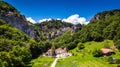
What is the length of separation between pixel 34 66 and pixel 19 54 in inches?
401

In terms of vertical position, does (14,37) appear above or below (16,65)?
above

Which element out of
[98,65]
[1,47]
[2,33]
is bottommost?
[98,65]

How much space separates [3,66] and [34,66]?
43781 mm

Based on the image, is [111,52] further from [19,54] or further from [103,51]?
[19,54]

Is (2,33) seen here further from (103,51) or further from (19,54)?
(103,51)

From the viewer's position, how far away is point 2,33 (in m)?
190

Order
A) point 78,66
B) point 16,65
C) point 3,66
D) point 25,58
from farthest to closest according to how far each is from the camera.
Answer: point 25,58
point 78,66
point 16,65
point 3,66

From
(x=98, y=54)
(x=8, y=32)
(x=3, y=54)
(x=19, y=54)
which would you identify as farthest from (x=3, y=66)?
(x=8, y=32)

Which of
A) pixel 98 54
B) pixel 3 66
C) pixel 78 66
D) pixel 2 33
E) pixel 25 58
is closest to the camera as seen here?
pixel 3 66

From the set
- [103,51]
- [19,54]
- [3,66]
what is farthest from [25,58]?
[103,51]

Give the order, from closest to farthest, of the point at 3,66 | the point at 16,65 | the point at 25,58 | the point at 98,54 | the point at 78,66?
the point at 3,66 → the point at 16,65 → the point at 78,66 → the point at 25,58 → the point at 98,54

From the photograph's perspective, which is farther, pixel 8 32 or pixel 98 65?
pixel 8 32

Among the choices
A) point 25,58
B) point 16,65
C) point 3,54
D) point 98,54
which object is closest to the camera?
point 3,54

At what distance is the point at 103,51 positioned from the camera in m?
181
